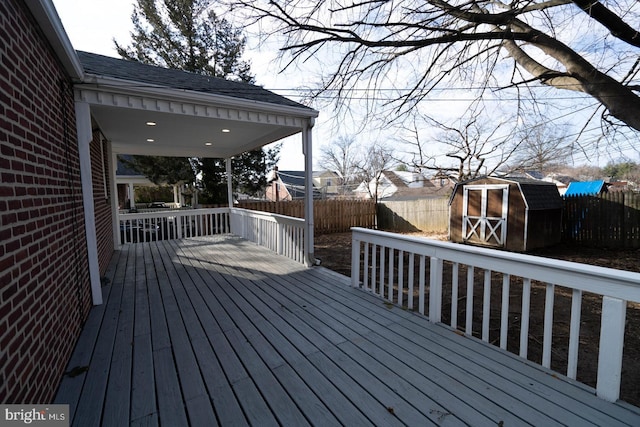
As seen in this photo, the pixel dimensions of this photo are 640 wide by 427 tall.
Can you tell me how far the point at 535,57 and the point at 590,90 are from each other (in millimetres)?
1363

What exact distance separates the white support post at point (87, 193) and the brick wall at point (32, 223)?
64cm

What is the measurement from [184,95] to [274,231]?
9.98ft

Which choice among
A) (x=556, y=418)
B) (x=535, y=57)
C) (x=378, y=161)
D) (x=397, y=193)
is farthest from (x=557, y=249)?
(x=397, y=193)

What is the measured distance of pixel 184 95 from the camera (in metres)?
3.95

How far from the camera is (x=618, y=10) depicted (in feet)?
12.3

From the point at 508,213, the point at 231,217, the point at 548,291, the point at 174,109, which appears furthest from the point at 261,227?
the point at 508,213

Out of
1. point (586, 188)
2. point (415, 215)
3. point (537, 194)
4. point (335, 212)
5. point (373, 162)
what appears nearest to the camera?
point (537, 194)

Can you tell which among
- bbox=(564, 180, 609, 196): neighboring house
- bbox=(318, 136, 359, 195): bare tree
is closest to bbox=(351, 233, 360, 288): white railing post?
bbox=(564, 180, 609, 196): neighboring house

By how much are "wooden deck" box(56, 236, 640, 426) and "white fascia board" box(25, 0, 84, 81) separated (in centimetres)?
240

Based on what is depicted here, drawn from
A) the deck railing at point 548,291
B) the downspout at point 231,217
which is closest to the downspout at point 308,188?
the deck railing at point 548,291

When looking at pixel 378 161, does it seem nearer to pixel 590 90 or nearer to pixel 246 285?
pixel 590 90

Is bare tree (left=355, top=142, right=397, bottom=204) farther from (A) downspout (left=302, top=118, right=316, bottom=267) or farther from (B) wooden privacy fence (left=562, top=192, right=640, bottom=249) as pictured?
(A) downspout (left=302, top=118, right=316, bottom=267)

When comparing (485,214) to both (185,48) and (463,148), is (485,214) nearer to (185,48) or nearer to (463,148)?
(463,148)

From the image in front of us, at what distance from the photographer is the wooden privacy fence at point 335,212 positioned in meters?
10.8
